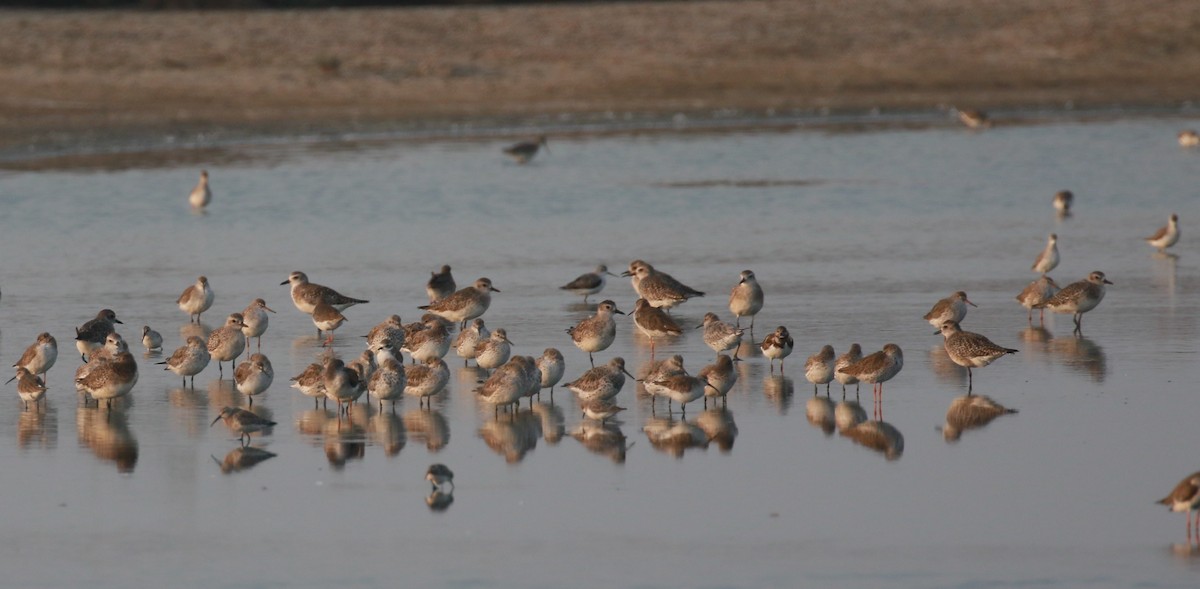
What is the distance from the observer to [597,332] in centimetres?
1595

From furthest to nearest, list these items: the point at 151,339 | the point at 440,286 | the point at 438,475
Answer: the point at 440,286
the point at 151,339
the point at 438,475

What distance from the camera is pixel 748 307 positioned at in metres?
17.6

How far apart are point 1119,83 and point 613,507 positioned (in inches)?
1411

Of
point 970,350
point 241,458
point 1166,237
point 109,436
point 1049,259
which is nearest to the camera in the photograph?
point 241,458

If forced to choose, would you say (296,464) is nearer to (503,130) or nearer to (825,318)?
(825,318)

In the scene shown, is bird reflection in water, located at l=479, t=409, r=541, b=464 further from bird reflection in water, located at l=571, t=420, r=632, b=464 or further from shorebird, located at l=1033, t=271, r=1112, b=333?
shorebird, located at l=1033, t=271, r=1112, b=333

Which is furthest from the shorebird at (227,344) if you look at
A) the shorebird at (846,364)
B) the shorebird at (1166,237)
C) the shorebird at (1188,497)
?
the shorebird at (1166,237)

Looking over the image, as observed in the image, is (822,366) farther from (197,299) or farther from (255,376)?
(197,299)

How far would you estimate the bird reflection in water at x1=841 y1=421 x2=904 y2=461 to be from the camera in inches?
492

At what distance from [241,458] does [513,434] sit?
1.94 meters

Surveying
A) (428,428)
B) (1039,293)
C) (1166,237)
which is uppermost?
(1166,237)

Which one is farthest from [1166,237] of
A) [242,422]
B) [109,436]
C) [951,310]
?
[109,436]

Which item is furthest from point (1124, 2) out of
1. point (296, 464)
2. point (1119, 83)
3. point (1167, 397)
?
point (296, 464)

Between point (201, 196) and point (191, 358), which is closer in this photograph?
point (191, 358)
